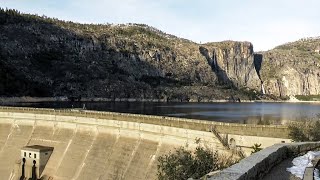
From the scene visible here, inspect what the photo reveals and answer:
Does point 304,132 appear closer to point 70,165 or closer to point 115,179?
point 115,179

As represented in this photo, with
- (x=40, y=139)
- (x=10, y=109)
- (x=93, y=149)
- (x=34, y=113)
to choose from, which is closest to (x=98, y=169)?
(x=93, y=149)

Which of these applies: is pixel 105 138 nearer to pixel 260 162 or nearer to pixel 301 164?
pixel 301 164

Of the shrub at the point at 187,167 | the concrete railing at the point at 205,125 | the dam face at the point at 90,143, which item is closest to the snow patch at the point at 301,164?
the shrub at the point at 187,167

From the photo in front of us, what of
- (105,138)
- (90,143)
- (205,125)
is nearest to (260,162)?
(205,125)

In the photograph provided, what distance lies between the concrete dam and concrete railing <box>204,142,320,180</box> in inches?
577

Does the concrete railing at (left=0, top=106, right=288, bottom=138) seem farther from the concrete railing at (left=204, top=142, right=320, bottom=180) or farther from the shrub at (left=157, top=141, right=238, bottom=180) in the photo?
the concrete railing at (left=204, top=142, right=320, bottom=180)

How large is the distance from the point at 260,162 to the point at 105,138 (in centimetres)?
3418

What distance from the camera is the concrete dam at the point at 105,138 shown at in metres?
36.7

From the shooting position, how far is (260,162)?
14.1 m

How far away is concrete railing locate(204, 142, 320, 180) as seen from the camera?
37.7 ft

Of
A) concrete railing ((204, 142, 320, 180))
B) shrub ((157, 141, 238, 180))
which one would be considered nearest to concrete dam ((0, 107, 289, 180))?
shrub ((157, 141, 238, 180))

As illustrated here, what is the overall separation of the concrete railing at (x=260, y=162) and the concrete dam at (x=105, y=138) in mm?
14657

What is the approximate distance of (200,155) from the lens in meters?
22.5

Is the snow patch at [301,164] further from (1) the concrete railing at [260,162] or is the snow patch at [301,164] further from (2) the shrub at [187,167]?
(2) the shrub at [187,167]
